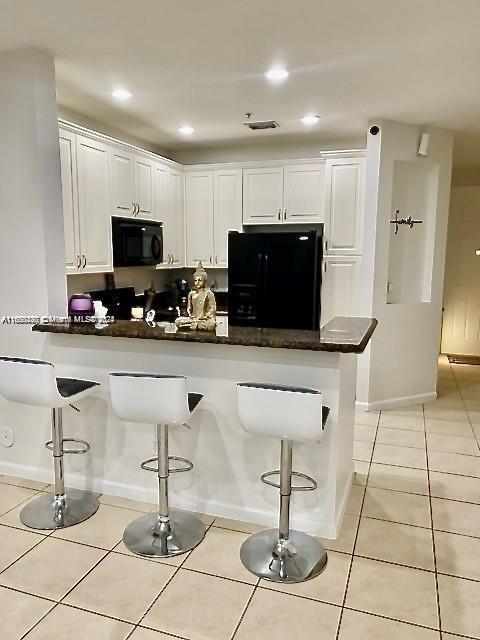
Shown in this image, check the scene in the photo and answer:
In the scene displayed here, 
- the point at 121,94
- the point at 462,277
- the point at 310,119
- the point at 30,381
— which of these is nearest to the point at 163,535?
the point at 30,381

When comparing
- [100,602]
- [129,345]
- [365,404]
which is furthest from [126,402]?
[365,404]

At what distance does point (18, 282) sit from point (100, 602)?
182cm

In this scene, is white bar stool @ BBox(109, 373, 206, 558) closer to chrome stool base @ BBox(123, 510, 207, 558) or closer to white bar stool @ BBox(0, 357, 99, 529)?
chrome stool base @ BBox(123, 510, 207, 558)

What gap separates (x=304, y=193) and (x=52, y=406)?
3.29m

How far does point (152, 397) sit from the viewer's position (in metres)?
2.25

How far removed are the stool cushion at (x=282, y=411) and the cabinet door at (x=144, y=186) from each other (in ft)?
9.06

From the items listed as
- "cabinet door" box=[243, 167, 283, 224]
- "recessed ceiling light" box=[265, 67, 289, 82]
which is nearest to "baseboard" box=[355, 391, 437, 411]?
"cabinet door" box=[243, 167, 283, 224]

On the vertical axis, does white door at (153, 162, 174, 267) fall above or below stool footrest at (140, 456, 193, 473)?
above

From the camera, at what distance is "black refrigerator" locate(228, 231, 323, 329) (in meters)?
4.32

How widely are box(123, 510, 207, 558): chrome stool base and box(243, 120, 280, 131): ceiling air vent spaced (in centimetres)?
322

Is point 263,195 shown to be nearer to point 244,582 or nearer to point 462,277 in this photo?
point 462,277

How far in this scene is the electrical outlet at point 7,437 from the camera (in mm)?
3150

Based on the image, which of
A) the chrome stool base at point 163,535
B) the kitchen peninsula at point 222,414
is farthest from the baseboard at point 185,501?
the chrome stool base at point 163,535

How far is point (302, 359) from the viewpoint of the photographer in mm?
2422
